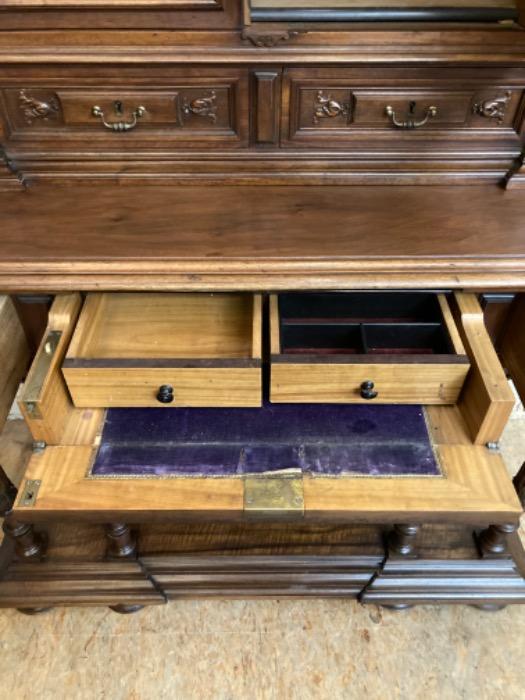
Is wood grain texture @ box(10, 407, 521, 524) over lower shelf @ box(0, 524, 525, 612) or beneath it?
over

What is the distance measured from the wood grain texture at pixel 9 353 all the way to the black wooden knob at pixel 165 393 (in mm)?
327

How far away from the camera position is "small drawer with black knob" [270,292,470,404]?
1.04 m

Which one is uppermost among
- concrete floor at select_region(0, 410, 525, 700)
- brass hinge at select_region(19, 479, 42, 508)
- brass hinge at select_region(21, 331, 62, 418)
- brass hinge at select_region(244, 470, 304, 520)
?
brass hinge at select_region(21, 331, 62, 418)

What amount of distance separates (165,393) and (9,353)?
35cm

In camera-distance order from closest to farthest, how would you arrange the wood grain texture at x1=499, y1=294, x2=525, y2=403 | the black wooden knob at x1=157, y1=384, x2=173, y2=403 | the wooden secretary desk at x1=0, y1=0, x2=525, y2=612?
the wooden secretary desk at x1=0, y1=0, x2=525, y2=612 < the black wooden knob at x1=157, y1=384, x2=173, y2=403 < the wood grain texture at x1=499, y1=294, x2=525, y2=403

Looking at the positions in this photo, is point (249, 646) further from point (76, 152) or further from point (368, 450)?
point (76, 152)

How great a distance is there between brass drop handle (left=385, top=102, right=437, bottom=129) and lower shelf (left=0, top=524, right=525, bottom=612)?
0.79 meters

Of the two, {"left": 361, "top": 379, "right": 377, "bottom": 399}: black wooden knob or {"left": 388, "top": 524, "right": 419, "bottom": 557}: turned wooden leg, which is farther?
{"left": 388, "top": 524, "right": 419, "bottom": 557}: turned wooden leg

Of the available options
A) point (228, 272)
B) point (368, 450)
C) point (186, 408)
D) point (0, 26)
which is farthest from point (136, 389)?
point (0, 26)

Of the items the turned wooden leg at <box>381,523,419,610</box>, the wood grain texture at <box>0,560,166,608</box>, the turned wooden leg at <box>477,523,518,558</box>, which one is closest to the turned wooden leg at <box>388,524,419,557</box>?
the turned wooden leg at <box>381,523,419,610</box>

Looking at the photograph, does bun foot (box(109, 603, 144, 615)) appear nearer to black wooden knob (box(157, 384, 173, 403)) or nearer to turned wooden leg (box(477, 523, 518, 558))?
black wooden knob (box(157, 384, 173, 403))

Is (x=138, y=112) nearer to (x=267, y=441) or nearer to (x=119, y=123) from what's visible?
(x=119, y=123)

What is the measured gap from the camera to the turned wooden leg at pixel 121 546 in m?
1.17

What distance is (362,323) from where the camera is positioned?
1.13m
